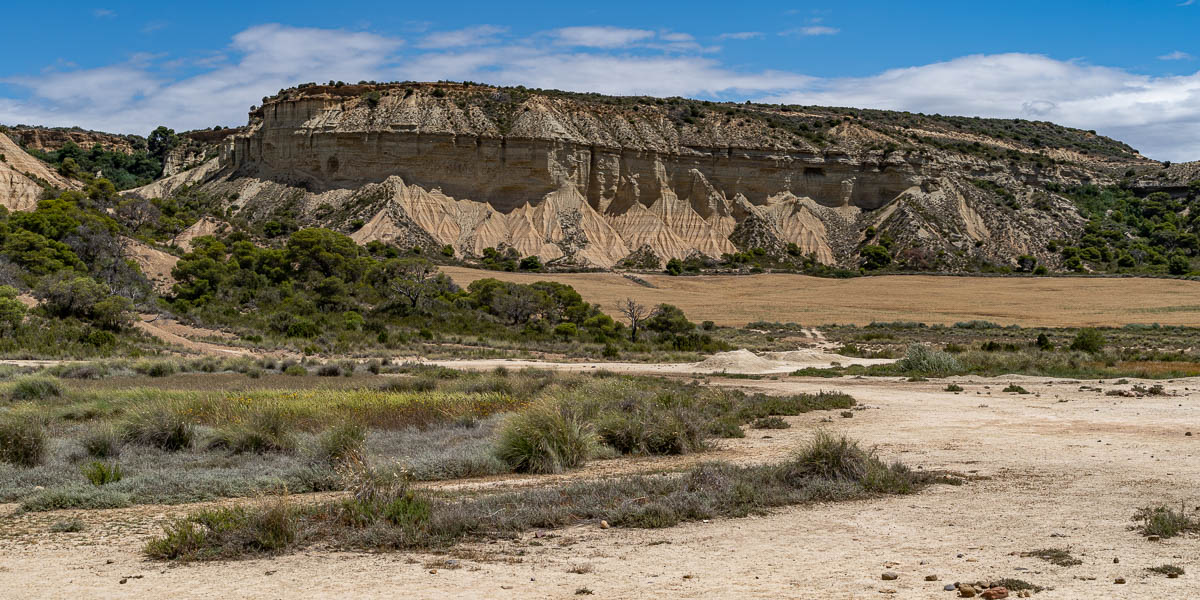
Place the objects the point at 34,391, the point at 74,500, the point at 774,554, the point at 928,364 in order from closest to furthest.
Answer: the point at 774,554 → the point at 74,500 → the point at 34,391 → the point at 928,364

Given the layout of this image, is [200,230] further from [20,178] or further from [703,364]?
[703,364]

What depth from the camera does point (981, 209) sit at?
8919 centimetres

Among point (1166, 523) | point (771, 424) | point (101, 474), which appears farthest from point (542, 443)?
point (1166, 523)

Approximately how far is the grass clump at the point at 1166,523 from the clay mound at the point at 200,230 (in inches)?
2612

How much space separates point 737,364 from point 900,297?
136 ft

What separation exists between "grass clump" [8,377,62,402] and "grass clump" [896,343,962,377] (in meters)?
21.6

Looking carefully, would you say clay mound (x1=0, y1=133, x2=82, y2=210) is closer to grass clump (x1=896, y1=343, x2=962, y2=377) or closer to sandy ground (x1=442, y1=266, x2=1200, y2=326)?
sandy ground (x1=442, y1=266, x2=1200, y2=326)

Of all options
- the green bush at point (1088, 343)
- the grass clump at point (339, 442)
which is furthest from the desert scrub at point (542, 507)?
the green bush at point (1088, 343)

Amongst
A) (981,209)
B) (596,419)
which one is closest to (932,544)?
(596,419)

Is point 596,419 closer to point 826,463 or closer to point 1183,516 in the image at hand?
point 826,463

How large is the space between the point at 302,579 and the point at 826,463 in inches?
246

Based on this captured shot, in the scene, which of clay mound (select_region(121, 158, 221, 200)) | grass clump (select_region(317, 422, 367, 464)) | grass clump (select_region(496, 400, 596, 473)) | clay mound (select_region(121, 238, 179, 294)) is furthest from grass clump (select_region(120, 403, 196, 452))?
clay mound (select_region(121, 158, 221, 200))

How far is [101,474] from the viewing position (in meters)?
11.5

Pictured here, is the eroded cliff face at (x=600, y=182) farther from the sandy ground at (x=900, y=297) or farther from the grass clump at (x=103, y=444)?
the grass clump at (x=103, y=444)
